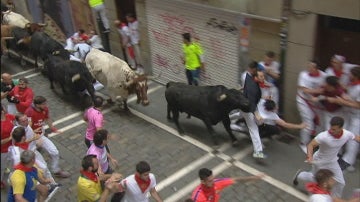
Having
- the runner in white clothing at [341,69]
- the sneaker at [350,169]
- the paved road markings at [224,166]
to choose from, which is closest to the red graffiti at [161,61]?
the paved road markings at [224,166]

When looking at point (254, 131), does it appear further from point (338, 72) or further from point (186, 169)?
point (338, 72)

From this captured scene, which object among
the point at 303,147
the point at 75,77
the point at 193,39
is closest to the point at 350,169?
the point at 303,147

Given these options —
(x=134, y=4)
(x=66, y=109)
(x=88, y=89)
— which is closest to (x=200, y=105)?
(x=88, y=89)

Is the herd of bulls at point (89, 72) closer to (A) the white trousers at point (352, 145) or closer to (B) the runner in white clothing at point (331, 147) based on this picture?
(A) the white trousers at point (352, 145)

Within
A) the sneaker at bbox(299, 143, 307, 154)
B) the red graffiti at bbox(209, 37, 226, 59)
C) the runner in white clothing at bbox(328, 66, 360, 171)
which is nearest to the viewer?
the runner in white clothing at bbox(328, 66, 360, 171)

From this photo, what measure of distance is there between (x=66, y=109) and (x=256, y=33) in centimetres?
546

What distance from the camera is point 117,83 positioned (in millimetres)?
10133

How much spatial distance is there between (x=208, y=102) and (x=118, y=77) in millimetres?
2593

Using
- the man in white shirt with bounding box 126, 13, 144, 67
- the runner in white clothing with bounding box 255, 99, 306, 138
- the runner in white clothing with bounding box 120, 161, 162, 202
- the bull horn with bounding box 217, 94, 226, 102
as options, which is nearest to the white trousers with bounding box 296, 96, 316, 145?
the runner in white clothing with bounding box 255, 99, 306, 138

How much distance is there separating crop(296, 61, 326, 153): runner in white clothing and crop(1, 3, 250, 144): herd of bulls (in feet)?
3.56

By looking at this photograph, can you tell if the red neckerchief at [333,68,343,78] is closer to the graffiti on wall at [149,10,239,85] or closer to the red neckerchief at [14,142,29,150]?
the graffiti on wall at [149,10,239,85]

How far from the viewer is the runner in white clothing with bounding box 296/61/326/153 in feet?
25.4

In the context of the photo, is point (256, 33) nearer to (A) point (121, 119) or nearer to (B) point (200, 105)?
(B) point (200, 105)

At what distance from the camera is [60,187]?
7934mm
